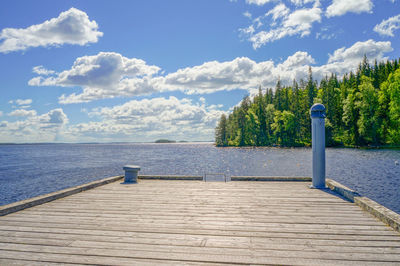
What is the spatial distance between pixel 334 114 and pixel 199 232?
8771 centimetres

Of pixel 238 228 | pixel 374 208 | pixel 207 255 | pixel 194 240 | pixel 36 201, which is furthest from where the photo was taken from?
pixel 36 201

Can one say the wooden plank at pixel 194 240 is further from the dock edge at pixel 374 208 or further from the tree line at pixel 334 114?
the tree line at pixel 334 114

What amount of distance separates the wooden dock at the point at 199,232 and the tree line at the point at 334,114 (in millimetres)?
64214

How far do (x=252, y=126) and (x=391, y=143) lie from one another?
146ft

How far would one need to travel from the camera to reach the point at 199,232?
422 cm

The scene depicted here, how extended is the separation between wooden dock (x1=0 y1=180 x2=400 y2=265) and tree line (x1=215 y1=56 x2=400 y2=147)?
2528 inches

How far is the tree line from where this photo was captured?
2469 inches

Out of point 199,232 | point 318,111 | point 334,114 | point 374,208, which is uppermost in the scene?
point 334,114

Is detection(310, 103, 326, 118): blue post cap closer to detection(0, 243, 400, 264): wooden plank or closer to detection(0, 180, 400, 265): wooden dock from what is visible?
detection(0, 180, 400, 265): wooden dock

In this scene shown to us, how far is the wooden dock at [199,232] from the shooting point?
3.35 m

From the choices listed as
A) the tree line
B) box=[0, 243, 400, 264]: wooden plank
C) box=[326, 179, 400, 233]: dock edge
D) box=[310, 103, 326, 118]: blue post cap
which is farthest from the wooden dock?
the tree line

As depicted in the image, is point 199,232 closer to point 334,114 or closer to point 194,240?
point 194,240

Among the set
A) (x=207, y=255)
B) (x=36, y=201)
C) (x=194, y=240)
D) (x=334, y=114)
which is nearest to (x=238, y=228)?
(x=194, y=240)

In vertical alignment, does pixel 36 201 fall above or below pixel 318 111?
below
